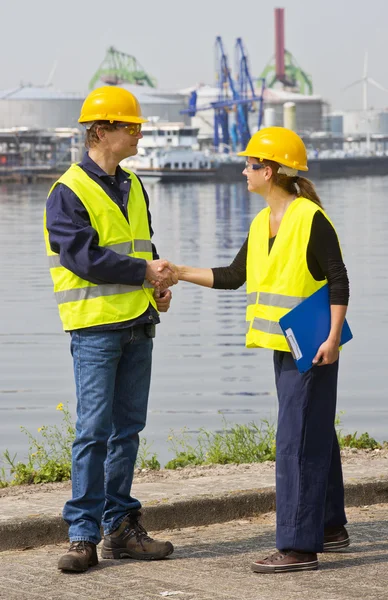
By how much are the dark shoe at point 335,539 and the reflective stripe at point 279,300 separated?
2.81 feet

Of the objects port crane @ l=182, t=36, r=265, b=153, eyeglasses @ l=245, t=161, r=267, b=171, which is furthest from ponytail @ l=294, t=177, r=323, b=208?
port crane @ l=182, t=36, r=265, b=153

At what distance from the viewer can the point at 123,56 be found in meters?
177

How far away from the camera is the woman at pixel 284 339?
14.3ft

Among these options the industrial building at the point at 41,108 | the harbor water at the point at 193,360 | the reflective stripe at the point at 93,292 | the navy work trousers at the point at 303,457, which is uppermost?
the industrial building at the point at 41,108

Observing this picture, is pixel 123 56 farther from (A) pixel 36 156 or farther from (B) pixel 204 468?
(B) pixel 204 468

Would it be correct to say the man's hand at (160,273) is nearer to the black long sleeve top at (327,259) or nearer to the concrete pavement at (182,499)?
the black long sleeve top at (327,259)

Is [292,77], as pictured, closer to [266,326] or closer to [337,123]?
[337,123]

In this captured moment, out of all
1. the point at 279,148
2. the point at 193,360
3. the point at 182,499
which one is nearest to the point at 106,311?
the point at 279,148

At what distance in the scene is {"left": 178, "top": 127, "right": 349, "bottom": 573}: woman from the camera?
14.3 feet

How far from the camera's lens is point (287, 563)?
4293 mm

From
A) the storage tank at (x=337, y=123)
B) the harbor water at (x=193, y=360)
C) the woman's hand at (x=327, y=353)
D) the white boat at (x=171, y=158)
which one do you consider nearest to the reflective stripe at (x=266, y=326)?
the woman's hand at (x=327, y=353)

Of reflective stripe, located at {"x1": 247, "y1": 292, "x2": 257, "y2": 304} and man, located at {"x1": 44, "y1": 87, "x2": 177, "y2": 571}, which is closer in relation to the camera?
man, located at {"x1": 44, "y1": 87, "x2": 177, "y2": 571}

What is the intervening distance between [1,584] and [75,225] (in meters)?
1.27

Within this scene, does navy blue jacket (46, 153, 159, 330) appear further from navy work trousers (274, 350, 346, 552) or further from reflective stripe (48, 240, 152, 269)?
navy work trousers (274, 350, 346, 552)
